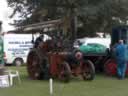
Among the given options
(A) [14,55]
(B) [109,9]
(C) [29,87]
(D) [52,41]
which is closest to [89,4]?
(B) [109,9]

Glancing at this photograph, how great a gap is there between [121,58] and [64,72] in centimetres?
299

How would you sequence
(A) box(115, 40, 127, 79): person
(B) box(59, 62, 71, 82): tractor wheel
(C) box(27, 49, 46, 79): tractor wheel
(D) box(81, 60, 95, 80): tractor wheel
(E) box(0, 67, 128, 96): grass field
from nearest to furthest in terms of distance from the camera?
1. (E) box(0, 67, 128, 96): grass field
2. (B) box(59, 62, 71, 82): tractor wheel
3. (D) box(81, 60, 95, 80): tractor wheel
4. (C) box(27, 49, 46, 79): tractor wheel
5. (A) box(115, 40, 127, 79): person

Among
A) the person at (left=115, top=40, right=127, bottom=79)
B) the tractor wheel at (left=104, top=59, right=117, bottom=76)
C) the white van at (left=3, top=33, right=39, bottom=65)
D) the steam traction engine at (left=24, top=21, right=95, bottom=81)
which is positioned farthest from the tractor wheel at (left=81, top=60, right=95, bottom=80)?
the white van at (left=3, top=33, right=39, bottom=65)

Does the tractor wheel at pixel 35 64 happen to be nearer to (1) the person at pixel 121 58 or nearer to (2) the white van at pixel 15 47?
(1) the person at pixel 121 58

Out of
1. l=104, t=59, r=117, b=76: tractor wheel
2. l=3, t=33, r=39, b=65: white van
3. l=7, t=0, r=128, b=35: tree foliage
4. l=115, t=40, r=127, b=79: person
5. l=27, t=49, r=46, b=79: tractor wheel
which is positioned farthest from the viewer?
l=3, t=33, r=39, b=65: white van

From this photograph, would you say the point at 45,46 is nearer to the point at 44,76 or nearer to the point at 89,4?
the point at 44,76

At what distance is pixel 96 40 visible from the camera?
116 feet

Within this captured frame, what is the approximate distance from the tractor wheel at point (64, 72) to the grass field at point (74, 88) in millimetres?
241

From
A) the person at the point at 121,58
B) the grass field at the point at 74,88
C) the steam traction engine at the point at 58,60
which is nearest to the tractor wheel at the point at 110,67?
the person at the point at 121,58

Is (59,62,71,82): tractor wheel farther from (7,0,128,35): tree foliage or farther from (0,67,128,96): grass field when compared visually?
(7,0,128,35): tree foliage

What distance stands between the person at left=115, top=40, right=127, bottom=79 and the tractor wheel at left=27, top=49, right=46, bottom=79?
10.4 feet

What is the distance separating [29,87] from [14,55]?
16.7m

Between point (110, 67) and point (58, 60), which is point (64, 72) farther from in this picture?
point (110, 67)

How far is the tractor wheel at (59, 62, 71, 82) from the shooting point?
17.1m
